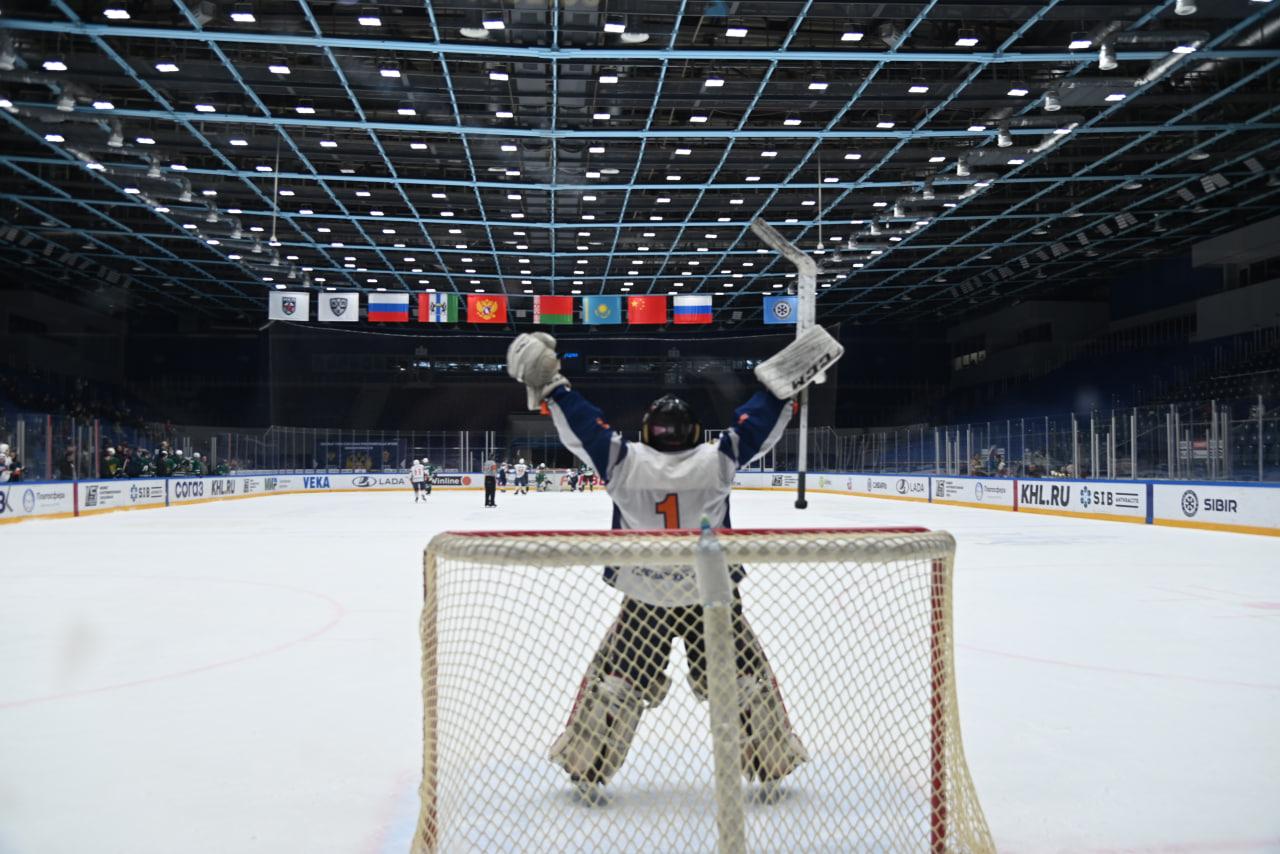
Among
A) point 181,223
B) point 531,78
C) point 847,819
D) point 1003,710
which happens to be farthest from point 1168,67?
point 181,223

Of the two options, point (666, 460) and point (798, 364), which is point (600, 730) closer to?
point (666, 460)

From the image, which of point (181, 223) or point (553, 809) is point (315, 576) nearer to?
point (553, 809)

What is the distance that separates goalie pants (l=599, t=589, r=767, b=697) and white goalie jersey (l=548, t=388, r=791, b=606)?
0.57 feet

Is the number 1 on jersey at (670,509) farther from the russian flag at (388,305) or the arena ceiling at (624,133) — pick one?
the russian flag at (388,305)

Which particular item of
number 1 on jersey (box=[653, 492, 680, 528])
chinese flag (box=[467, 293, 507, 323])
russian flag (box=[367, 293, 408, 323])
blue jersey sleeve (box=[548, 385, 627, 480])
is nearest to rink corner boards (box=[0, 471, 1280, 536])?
russian flag (box=[367, 293, 408, 323])

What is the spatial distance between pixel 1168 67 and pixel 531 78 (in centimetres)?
997

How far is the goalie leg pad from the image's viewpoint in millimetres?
2895

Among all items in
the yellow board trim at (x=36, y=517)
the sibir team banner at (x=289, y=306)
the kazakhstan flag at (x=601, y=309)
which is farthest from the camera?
the kazakhstan flag at (x=601, y=309)

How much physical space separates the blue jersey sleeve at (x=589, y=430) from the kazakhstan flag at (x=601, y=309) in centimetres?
2171

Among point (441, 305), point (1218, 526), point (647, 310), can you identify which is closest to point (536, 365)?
point (1218, 526)

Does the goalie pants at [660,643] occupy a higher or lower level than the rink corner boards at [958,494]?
higher

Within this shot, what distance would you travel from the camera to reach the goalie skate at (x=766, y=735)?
108 inches

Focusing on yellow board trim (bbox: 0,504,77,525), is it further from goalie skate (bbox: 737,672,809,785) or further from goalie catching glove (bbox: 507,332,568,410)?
goalie skate (bbox: 737,672,809,785)

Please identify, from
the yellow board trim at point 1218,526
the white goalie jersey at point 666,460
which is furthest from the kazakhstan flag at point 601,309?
the white goalie jersey at point 666,460
